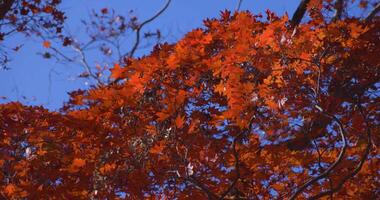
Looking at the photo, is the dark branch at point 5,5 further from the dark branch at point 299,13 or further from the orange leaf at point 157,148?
the dark branch at point 299,13

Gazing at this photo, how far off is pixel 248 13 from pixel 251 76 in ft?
6.93

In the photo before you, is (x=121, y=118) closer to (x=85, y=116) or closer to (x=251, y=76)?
(x=85, y=116)

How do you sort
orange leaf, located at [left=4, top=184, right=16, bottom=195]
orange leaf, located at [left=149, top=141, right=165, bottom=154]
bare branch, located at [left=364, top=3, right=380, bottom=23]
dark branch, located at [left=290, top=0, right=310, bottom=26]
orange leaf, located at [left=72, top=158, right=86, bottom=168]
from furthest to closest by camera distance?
dark branch, located at [left=290, top=0, right=310, bottom=26], bare branch, located at [left=364, top=3, right=380, bottom=23], orange leaf, located at [left=4, top=184, right=16, bottom=195], orange leaf, located at [left=72, top=158, right=86, bottom=168], orange leaf, located at [left=149, top=141, right=165, bottom=154]

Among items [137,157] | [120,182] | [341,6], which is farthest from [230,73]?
[341,6]

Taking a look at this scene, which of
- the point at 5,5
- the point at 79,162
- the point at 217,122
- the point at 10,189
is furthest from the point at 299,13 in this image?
the point at 10,189

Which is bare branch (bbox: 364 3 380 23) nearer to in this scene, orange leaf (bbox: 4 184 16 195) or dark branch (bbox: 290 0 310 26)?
dark branch (bbox: 290 0 310 26)

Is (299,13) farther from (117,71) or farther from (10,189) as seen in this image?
(10,189)

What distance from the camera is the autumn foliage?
534 centimetres

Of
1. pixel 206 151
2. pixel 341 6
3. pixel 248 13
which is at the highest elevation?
pixel 341 6

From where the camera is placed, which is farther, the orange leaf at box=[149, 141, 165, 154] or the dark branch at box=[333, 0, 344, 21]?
the dark branch at box=[333, 0, 344, 21]

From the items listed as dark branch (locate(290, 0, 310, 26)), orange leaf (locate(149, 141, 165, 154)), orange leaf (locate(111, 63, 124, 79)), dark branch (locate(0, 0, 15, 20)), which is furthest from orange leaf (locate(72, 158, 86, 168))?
dark branch (locate(290, 0, 310, 26))

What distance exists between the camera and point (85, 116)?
19.5ft

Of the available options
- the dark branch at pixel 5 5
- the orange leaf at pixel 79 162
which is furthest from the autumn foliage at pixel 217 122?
the dark branch at pixel 5 5

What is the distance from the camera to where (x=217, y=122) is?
19.0 ft
